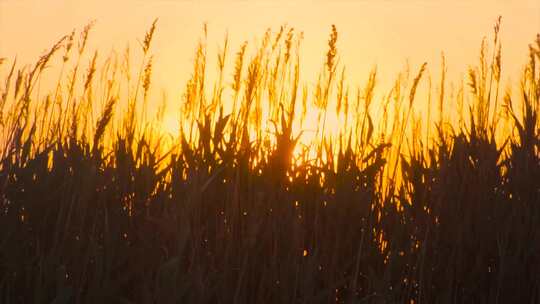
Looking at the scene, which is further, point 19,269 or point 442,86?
point 442,86

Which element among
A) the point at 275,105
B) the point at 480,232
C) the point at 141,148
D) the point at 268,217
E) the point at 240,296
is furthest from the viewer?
the point at 275,105

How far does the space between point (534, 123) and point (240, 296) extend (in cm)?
133

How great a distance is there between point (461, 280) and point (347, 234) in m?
0.41

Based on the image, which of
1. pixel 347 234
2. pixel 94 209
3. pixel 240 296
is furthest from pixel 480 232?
pixel 94 209

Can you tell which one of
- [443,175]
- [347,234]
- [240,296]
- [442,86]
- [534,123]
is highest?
[442,86]

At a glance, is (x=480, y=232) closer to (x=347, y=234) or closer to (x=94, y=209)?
(x=347, y=234)

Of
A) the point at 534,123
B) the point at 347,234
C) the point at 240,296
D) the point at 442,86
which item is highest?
the point at 442,86

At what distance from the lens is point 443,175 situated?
86.4 inches

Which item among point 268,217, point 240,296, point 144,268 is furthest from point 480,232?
point 144,268

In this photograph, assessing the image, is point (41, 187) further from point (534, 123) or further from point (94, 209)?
point (534, 123)

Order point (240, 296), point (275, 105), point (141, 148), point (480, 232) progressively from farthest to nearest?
point (275, 105) → point (141, 148) → point (480, 232) → point (240, 296)

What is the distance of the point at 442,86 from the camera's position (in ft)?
10.1

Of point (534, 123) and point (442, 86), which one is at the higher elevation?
point (442, 86)

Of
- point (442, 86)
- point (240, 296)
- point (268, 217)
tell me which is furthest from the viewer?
point (442, 86)
